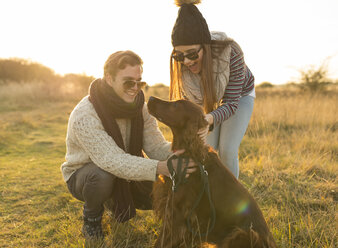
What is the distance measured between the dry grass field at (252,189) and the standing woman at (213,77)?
82cm

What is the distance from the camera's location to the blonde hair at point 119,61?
8.02 feet

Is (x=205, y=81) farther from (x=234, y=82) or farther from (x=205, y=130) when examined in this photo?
(x=205, y=130)

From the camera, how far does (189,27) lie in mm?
2459

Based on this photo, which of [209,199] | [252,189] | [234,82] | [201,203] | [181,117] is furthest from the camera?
[252,189]

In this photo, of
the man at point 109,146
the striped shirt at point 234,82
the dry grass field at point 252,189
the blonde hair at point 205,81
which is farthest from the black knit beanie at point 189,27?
the dry grass field at point 252,189

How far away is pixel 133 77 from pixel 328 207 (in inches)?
89.9

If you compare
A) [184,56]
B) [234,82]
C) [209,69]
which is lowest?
[234,82]

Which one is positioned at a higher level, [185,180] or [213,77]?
[213,77]

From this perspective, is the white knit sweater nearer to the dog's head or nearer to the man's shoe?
the dog's head

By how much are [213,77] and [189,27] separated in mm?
479

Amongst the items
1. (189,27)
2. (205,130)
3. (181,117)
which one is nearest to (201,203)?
(205,130)

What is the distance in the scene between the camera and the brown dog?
6.82 ft

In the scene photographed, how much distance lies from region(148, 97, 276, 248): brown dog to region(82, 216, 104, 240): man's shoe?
569mm

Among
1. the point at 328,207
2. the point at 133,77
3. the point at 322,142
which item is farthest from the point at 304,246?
the point at 322,142
